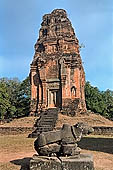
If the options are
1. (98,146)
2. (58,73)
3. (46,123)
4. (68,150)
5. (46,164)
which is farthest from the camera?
(58,73)

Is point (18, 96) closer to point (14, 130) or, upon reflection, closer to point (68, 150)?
point (14, 130)

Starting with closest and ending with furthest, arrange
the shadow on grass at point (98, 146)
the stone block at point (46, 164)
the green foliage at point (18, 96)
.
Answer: the stone block at point (46, 164) < the shadow on grass at point (98, 146) < the green foliage at point (18, 96)

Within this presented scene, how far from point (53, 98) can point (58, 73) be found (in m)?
3.24

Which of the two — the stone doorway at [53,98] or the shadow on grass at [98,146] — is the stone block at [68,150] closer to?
the shadow on grass at [98,146]

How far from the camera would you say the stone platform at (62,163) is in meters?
6.20

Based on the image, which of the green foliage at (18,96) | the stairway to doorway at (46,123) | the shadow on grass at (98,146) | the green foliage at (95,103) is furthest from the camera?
the green foliage at (95,103)

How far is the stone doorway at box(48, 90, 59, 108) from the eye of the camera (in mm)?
26500

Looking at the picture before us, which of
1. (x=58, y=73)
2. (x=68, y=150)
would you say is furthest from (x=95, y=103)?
(x=68, y=150)

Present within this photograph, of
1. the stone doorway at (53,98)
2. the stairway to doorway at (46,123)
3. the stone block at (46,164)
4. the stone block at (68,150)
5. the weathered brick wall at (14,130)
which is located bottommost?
the stone block at (46,164)

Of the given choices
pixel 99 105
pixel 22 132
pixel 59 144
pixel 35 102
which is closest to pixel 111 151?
pixel 59 144

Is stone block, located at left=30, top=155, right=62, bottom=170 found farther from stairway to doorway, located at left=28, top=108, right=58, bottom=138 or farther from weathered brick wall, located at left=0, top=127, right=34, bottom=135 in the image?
weathered brick wall, located at left=0, top=127, right=34, bottom=135

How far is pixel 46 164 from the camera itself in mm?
6332

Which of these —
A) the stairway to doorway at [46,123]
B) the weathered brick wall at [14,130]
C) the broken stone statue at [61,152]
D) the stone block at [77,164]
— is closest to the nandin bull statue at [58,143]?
the broken stone statue at [61,152]

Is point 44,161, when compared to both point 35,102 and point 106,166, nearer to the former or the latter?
point 106,166
